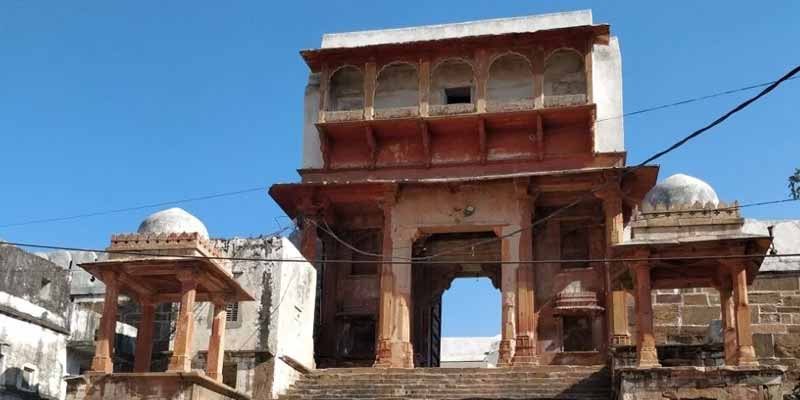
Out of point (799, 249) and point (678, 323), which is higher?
point (799, 249)

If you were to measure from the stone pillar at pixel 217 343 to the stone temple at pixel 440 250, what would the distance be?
29 mm

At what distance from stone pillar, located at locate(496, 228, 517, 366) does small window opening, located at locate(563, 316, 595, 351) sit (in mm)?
1727

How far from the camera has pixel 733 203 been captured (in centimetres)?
1655

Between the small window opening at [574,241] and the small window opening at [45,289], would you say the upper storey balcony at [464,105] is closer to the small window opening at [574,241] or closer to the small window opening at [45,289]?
the small window opening at [574,241]

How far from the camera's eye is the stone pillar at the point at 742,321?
50.7ft

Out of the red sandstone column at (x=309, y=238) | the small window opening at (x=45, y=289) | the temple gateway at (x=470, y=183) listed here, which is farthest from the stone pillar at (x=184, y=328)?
the small window opening at (x=45, y=289)

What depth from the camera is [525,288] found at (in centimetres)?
2166

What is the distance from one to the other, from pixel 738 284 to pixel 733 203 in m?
1.43

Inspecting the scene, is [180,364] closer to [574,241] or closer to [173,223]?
[173,223]

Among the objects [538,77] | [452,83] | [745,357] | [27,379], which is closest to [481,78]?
[452,83]

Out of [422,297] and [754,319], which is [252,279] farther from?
[754,319]

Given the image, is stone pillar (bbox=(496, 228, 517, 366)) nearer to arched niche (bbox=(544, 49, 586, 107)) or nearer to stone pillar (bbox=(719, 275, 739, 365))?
arched niche (bbox=(544, 49, 586, 107))

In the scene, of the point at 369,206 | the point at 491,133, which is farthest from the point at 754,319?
the point at 369,206

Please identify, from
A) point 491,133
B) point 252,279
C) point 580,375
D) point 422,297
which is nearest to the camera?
point 580,375
